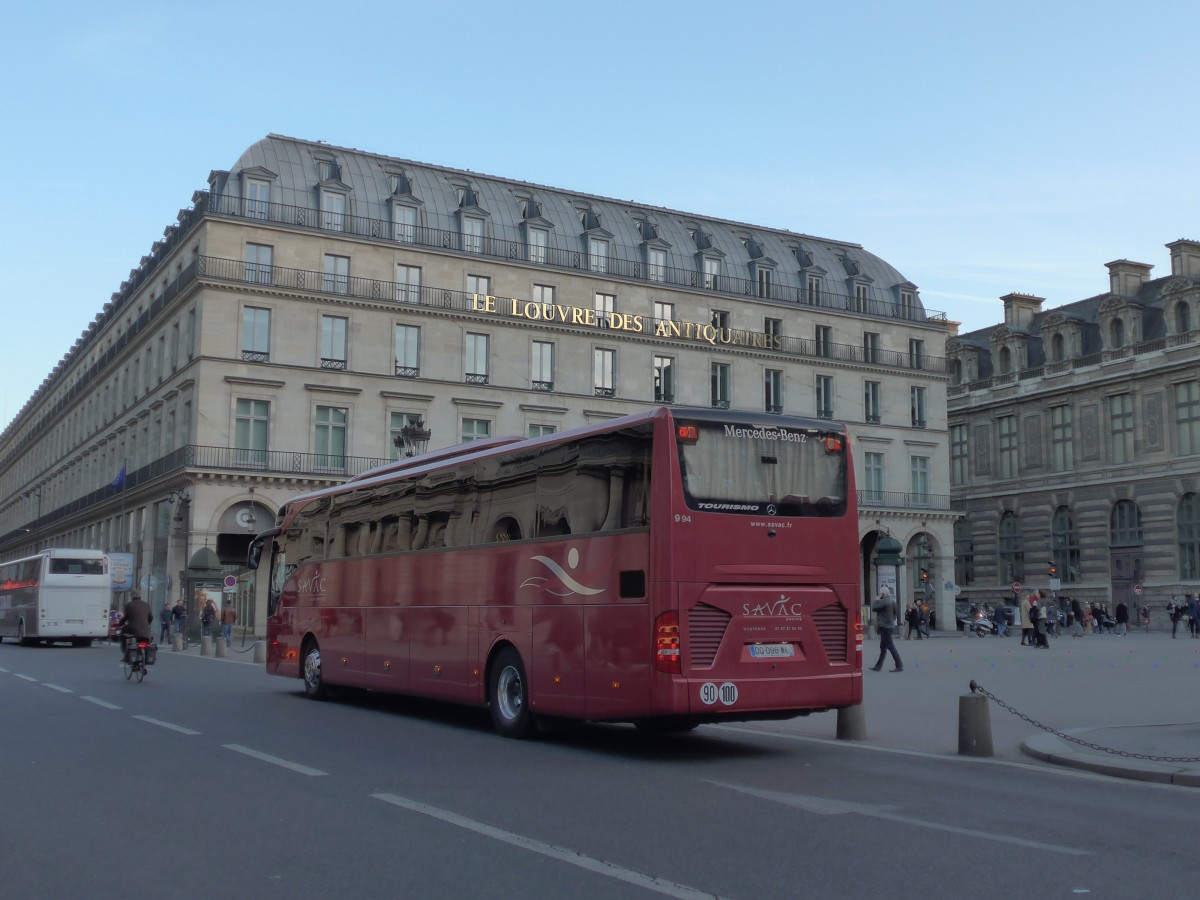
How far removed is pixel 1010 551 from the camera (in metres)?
76.1

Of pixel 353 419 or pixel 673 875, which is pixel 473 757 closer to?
pixel 673 875

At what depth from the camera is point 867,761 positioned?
1229cm

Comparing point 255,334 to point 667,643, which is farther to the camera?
point 255,334

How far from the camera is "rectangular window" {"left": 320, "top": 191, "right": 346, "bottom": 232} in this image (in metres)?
54.0

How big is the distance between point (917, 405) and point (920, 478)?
3964 millimetres

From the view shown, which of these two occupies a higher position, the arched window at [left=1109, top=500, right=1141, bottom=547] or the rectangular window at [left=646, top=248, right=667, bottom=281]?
the rectangular window at [left=646, top=248, right=667, bottom=281]

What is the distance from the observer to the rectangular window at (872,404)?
66.1 meters

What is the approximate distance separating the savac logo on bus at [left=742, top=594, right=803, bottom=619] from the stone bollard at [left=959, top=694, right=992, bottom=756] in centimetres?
183

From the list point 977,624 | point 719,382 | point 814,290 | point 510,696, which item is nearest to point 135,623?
point 510,696

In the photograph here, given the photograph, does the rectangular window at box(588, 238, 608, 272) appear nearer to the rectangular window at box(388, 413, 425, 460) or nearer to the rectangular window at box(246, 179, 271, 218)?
the rectangular window at box(388, 413, 425, 460)

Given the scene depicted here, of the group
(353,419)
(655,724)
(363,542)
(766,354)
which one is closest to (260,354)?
→ (353,419)

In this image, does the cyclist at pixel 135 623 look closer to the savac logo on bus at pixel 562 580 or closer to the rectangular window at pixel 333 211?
the savac logo on bus at pixel 562 580

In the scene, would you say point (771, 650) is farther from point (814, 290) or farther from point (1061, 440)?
point (1061, 440)

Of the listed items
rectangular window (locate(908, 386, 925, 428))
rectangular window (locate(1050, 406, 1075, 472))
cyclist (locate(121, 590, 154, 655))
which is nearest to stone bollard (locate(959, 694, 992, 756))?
cyclist (locate(121, 590, 154, 655))
